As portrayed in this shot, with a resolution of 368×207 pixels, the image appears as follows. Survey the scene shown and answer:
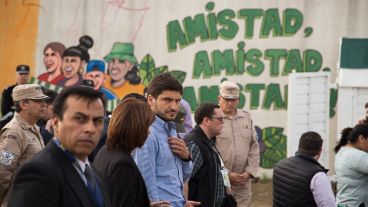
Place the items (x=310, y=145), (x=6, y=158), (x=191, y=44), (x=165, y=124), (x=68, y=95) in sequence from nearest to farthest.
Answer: (x=68, y=95) < (x=165, y=124) < (x=6, y=158) < (x=310, y=145) < (x=191, y=44)

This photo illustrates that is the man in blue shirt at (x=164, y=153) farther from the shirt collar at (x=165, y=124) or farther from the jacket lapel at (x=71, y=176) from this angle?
the jacket lapel at (x=71, y=176)

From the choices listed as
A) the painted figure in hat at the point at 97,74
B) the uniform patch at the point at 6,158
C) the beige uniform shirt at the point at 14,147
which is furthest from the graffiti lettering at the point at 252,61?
the uniform patch at the point at 6,158

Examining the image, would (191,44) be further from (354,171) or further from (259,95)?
(354,171)

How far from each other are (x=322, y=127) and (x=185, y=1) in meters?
3.59

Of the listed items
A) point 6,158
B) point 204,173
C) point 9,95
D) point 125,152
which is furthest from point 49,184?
point 9,95

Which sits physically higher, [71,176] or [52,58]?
[52,58]

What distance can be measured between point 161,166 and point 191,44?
8740 mm

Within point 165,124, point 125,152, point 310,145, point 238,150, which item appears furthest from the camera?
point 238,150

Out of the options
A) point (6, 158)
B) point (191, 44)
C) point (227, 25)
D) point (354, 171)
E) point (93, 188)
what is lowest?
point (354, 171)

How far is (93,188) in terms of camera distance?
12.0ft

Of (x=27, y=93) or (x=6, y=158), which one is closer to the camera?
(x=6, y=158)

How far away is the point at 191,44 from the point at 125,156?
9.47m

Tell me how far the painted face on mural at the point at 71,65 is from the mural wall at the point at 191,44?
0.06 feet

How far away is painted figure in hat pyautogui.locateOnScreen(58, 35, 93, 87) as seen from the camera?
1419cm
